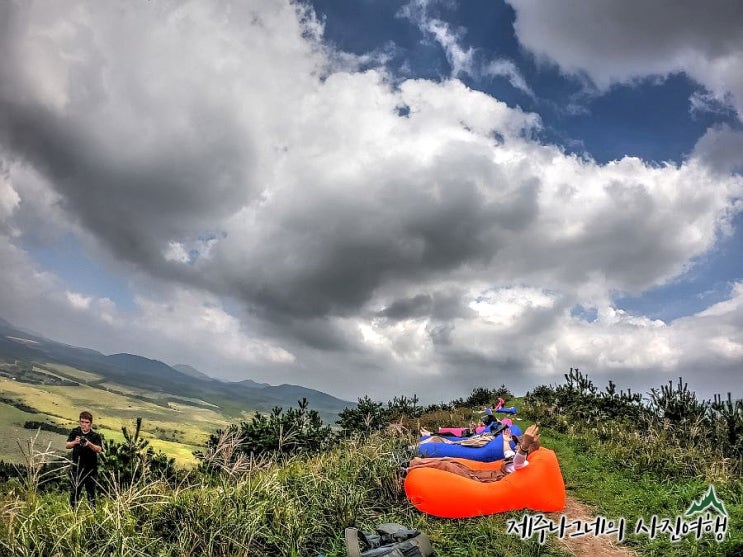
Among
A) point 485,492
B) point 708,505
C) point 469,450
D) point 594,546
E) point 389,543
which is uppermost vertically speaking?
point 708,505

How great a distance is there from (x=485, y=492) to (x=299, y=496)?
290 cm

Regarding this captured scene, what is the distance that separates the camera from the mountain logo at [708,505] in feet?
22.8

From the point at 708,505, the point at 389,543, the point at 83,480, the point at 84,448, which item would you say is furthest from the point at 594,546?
the point at 84,448

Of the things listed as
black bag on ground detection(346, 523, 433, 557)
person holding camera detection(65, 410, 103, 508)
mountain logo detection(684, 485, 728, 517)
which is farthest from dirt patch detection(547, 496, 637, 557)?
person holding camera detection(65, 410, 103, 508)

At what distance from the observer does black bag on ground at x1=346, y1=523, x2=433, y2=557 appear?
5016mm

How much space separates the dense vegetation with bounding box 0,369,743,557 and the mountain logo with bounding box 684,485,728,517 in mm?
203

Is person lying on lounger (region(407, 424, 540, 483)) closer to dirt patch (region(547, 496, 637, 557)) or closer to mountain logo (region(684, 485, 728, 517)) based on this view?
dirt patch (region(547, 496, 637, 557))

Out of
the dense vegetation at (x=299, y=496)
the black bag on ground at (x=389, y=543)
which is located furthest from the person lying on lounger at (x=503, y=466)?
the black bag on ground at (x=389, y=543)

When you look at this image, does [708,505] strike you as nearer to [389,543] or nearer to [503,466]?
[503,466]

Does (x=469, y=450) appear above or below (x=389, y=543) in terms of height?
above

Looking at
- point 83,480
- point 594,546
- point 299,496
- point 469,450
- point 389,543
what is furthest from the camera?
point 469,450

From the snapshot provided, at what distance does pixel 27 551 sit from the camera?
4363 mm

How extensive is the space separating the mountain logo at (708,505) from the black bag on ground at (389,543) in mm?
4479

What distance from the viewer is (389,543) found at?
17.8 feet
